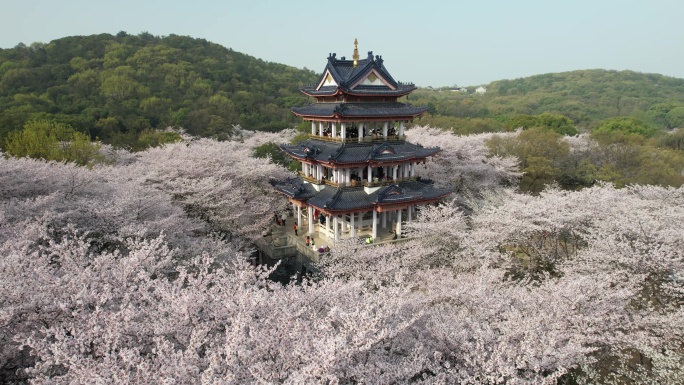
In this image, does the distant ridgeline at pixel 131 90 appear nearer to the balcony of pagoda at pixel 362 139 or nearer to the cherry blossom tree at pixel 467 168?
the balcony of pagoda at pixel 362 139

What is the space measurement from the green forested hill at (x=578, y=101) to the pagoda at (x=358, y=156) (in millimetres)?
30814

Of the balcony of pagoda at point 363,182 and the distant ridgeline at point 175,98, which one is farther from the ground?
the distant ridgeline at point 175,98

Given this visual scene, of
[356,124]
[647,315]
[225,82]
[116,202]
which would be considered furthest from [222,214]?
[225,82]

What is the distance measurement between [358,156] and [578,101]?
378 ft

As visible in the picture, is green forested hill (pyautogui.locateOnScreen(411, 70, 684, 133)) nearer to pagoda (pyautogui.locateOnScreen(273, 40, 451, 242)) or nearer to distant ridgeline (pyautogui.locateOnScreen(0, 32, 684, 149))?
distant ridgeline (pyautogui.locateOnScreen(0, 32, 684, 149))

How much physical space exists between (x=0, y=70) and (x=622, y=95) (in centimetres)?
15253

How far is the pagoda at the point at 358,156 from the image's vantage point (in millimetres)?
24297

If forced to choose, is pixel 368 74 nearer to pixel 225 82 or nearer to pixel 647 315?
pixel 647 315

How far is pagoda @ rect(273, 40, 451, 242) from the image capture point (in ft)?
79.7

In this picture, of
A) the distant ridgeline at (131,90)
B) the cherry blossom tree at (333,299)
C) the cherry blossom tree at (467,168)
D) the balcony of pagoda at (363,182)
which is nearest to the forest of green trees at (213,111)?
the distant ridgeline at (131,90)

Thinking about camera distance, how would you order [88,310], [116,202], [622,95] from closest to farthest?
[88,310] < [116,202] < [622,95]

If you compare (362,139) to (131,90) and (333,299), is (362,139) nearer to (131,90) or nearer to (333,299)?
(333,299)

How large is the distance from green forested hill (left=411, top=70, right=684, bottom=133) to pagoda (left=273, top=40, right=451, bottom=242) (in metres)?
30.8

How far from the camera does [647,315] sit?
540 inches
